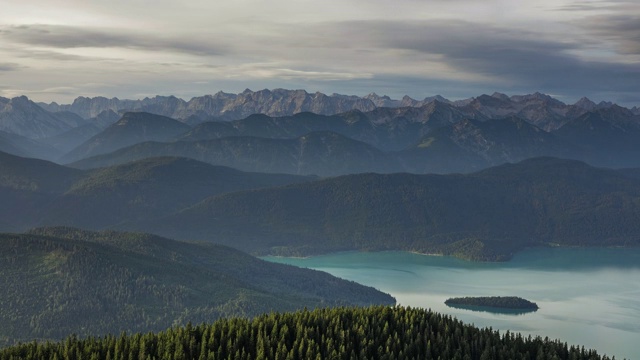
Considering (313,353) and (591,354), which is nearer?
(313,353)

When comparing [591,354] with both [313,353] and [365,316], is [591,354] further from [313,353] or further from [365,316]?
[313,353]

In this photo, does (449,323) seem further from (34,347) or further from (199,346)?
(34,347)

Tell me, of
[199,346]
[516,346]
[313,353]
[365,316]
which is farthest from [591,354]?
[199,346]

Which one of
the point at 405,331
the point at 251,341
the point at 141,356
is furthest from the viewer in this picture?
the point at 405,331

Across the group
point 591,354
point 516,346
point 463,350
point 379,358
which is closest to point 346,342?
point 379,358

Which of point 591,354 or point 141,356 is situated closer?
point 141,356

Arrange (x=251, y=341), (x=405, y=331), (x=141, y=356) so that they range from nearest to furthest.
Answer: (x=141, y=356)
(x=251, y=341)
(x=405, y=331)
